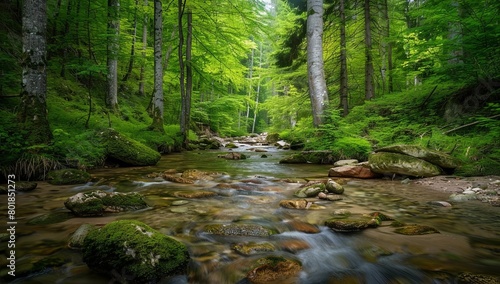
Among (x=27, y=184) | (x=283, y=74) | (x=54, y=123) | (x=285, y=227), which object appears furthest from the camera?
(x=283, y=74)

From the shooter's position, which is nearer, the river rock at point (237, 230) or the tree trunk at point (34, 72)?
the river rock at point (237, 230)

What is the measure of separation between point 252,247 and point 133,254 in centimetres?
105

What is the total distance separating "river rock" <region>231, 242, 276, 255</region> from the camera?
2.40 metres

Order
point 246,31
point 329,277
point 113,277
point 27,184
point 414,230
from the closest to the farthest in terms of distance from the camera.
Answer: point 113,277
point 329,277
point 414,230
point 27,184
point 246,31

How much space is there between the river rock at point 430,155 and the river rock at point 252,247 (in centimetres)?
438

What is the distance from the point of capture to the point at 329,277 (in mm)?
2094

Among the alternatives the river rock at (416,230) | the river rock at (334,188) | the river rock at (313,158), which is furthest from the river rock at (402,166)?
the river rock at (416,230)

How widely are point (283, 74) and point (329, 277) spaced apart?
11176 mm

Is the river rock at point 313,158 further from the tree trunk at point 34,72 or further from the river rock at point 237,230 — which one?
the tree trunk at point 34,72

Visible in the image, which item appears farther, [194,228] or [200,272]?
[194,228]

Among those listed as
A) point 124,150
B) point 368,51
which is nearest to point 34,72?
point 124,150

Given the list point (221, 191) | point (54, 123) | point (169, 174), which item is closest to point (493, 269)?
point (221, 191)

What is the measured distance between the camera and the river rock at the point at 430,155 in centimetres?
539

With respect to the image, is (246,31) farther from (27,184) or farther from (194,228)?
(194,228)
